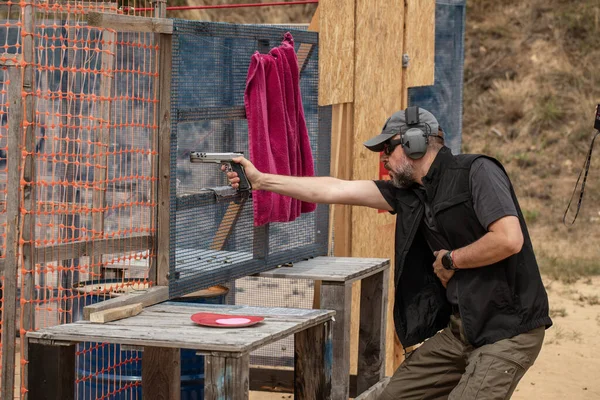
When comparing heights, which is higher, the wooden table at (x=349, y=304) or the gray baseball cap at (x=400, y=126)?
the gray baseball cap at (x=400, y=126)

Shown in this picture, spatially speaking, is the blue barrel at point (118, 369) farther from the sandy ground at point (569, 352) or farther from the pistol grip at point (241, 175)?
the sandy ground at point (569, 352)

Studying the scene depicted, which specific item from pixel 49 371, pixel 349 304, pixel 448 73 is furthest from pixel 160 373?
pixel 448 73

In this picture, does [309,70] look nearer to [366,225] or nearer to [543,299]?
[366,225]

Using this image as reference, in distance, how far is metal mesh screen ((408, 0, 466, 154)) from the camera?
830 centimetres

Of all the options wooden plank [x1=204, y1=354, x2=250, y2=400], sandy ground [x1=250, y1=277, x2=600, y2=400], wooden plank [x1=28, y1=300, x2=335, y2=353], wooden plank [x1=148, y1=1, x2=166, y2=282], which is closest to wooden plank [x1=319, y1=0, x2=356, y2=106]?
wooden plank [x1=148, y1=1, x2=166, y2=282]

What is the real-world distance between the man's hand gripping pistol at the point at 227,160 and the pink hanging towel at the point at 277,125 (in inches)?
8.2

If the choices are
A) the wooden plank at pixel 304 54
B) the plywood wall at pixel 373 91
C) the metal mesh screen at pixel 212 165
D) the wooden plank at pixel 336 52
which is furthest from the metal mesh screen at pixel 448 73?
the metal mesh screen at pixel 212 165

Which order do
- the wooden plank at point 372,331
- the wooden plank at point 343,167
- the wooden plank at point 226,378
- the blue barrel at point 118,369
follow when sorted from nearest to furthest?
the wooden plank at point 226,378 < the blue barrel at point 118,369 < the wooden plank at point 372,331 < the wooden plank at point 343,167

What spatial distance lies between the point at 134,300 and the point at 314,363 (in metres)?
1.00

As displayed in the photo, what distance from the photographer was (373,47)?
6.89 metres

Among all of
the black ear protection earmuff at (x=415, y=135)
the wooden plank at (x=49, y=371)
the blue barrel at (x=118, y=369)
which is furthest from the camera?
the blue barrel at (x=118, y=369)

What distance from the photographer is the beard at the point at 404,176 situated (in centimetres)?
517

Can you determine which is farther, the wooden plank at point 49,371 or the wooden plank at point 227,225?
the wooden plank at point 227,225

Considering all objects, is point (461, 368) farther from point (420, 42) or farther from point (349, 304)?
point (420, 42)
